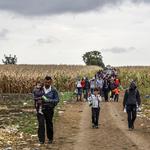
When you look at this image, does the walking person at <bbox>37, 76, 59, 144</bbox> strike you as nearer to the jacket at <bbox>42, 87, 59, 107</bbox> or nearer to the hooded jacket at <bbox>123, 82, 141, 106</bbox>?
the jacket at <bbox>42, 87, 59, 107</bbox>

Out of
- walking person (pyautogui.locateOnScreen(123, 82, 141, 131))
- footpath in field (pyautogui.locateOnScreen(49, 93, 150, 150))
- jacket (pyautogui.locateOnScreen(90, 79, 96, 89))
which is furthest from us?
jacket (pyautogui.locateOnScreen(90, 79, 96, 89))

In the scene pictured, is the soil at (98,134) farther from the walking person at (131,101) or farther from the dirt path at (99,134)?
the walking person at (131,101)

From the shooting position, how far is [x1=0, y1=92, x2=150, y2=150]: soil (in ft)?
27.4

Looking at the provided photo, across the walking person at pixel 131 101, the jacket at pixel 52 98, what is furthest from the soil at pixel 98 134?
the jacket at pixel 52 98

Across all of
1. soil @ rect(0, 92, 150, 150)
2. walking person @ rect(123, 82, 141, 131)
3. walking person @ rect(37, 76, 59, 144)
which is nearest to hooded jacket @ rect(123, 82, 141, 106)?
walking person @ rect(123, 82, 141, 131)

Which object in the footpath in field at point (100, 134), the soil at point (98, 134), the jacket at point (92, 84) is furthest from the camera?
the jacket at point (92, 84)

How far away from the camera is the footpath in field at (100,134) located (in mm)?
8461

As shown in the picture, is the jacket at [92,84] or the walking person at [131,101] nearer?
the walking person at [131,101]

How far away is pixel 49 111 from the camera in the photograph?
322 inches

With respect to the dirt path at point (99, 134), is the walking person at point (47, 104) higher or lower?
higher

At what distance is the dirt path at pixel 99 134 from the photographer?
8.38m

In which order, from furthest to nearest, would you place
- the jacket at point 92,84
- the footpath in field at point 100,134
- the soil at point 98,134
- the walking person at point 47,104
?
the jacket at point 92,84 → the footpath in field at point 100,134 → the soil at point 98,134 → the walking person at point 47,104

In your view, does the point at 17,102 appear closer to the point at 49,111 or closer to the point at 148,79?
the point at 49,111

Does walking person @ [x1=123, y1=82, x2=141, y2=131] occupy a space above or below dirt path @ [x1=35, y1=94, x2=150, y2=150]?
above
